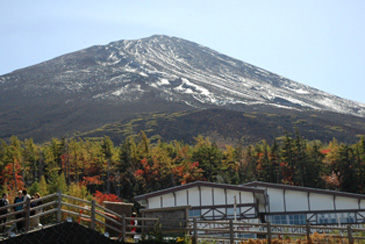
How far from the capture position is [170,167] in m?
57.6

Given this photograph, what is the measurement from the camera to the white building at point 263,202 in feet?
97.6

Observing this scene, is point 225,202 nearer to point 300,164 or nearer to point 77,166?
point 300,164

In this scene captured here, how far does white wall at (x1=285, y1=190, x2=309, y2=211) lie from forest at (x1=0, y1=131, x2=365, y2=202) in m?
23.3

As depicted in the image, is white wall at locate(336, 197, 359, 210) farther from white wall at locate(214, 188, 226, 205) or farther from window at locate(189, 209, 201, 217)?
window at locate(189, 209, 201, 217)

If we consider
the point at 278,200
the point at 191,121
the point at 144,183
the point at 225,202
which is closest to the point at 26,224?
the point at 225,202

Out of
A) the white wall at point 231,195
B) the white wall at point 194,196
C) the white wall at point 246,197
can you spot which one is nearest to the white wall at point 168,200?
the white wall at point 194,196

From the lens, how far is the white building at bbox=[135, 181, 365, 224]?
29.7 m

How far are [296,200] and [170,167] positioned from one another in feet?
90.2

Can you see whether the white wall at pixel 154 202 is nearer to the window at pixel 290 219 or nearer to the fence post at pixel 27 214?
the window at pixel 290 219

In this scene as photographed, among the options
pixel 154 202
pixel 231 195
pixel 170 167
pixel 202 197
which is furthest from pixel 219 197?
pixel 170 167

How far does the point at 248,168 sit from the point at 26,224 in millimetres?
50226

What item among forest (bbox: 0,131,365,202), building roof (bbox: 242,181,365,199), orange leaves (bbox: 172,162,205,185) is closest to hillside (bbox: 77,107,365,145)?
forest (bbox: 0,131,365,202)

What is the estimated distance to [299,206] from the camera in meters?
31.7

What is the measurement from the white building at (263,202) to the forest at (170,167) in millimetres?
22962
